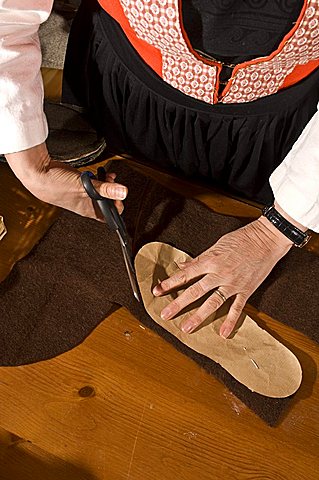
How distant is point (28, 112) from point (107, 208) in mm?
148

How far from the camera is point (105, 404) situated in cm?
73

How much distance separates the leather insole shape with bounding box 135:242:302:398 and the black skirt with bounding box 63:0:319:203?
0.20 m

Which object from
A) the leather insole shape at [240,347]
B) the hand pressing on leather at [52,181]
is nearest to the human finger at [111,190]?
the hand pressing on leather at [52,181]

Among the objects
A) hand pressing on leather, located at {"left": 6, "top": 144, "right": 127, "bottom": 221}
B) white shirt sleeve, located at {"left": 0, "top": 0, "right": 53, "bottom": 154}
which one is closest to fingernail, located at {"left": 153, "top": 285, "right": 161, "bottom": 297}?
hand pressing on leather, located at {"left": 6, "top": 144, "right": 127, "bottom": 221}

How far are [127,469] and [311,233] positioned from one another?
15.9 inches

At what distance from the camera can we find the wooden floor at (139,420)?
696 mm

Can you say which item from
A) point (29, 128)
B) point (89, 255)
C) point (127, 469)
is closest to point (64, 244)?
point (89, 255)

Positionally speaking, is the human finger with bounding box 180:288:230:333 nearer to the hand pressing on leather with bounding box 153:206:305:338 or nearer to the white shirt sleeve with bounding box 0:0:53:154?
the hand pressing on leather with bounding box 153:206:305:338

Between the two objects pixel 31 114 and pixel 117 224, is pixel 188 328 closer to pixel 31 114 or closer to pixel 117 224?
pixel 117 224

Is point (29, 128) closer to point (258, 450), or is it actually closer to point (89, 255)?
point (89, 255)

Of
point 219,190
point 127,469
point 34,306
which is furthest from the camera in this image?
point 219,190

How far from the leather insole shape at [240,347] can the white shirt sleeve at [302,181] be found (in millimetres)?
141

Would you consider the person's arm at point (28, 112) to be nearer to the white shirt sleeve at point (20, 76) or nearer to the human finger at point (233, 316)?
the white shirt sleeve at point (20, 76)

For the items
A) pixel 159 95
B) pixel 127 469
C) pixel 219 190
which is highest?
pixel 159 95
